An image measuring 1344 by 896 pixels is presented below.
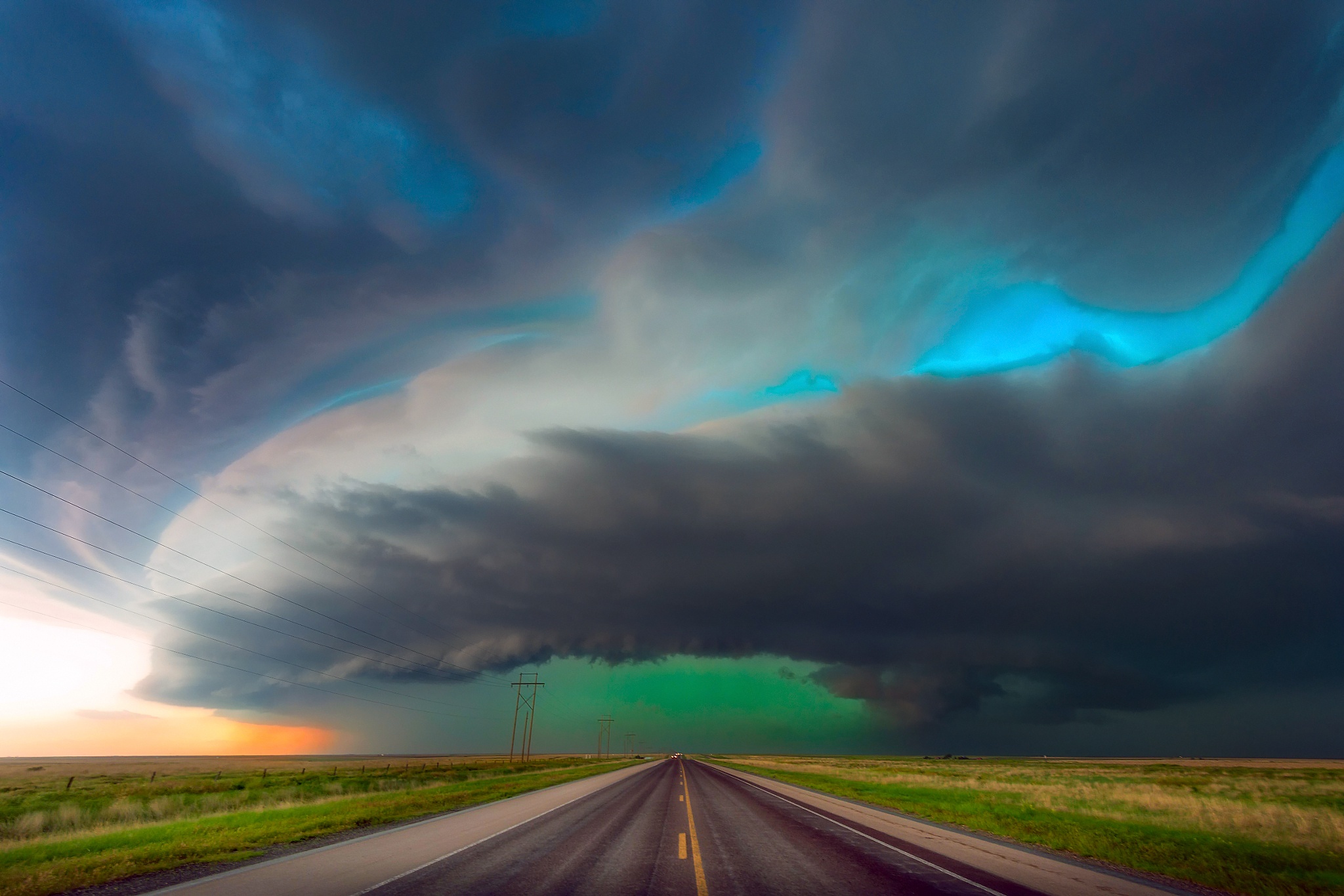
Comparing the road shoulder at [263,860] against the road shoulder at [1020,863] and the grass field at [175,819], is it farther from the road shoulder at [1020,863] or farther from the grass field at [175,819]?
the road shoulder at [1020,863]

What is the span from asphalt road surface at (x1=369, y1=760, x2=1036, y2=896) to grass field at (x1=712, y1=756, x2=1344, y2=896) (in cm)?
586

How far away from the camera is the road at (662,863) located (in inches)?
388

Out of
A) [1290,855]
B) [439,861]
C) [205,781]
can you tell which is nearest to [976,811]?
[1290,855]

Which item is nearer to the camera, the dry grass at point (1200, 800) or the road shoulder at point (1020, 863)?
the road shoulder at point (1020, 863)

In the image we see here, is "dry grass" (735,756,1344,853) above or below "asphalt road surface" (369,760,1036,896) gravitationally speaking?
below

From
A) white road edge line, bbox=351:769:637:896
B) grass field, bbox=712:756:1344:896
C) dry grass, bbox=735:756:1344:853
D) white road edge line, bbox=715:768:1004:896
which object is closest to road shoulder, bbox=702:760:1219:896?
white road edge line, bbox=715:768:1004:896

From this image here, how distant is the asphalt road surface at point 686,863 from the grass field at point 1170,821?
5859 mm

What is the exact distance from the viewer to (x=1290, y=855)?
16.2 m

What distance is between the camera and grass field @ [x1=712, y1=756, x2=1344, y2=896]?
14.1 meters

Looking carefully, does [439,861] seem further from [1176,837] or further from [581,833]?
[1176,837]

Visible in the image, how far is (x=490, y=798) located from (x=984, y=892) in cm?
2435

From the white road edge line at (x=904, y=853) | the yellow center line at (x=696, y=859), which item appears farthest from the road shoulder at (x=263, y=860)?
the white road edge line at (x=904, y=853)

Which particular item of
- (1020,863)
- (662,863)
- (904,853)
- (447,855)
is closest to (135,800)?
(447,855)

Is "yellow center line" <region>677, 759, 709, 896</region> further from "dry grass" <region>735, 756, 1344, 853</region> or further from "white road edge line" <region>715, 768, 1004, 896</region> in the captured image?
"dry grass" <region>735, 756, 1344, 853</region>
